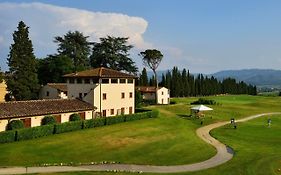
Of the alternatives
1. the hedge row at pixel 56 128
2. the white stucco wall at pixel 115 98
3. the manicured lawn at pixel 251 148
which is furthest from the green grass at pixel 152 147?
the white stucco wall at pixel 115 98

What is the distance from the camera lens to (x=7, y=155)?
35.2 meters

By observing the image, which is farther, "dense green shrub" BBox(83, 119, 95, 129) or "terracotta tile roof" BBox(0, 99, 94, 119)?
"dense green shrub" BBox(83, 119, 95, 129)

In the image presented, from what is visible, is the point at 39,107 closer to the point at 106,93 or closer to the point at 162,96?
the point at 106,93

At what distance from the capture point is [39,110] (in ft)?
164

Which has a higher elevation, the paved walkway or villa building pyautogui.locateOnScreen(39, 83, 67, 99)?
villa building pyautogui.locateOnScreen(39, 83, 67, 99)

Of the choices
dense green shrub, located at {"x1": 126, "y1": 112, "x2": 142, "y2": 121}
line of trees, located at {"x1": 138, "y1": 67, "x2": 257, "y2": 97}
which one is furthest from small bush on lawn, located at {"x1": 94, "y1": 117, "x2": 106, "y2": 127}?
line of trees, located at {"x1": 138, "y1": 67, "x2": 257, "y2": 97}

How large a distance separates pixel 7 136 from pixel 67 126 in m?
9.52

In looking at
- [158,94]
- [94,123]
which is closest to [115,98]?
[94,123]

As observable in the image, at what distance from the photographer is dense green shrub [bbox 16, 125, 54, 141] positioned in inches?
1640

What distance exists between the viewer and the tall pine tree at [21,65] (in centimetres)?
6656

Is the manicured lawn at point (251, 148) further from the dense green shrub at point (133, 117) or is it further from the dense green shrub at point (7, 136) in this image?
the dense green shrub at point (7, 136)

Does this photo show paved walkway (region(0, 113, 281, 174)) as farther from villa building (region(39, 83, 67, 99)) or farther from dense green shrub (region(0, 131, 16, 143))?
villa building (region(39, 83, 67, 99))

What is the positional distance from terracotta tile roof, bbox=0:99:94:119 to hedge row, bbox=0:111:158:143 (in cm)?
377

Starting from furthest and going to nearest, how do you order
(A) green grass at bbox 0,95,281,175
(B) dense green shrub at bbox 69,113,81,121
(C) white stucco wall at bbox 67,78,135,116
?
(C) white stucco wall at bbox 67,78,135,116, (B) dense green shrub at bbox 69,113,81,121, (A) green grass at bbox 0,95,281,175
